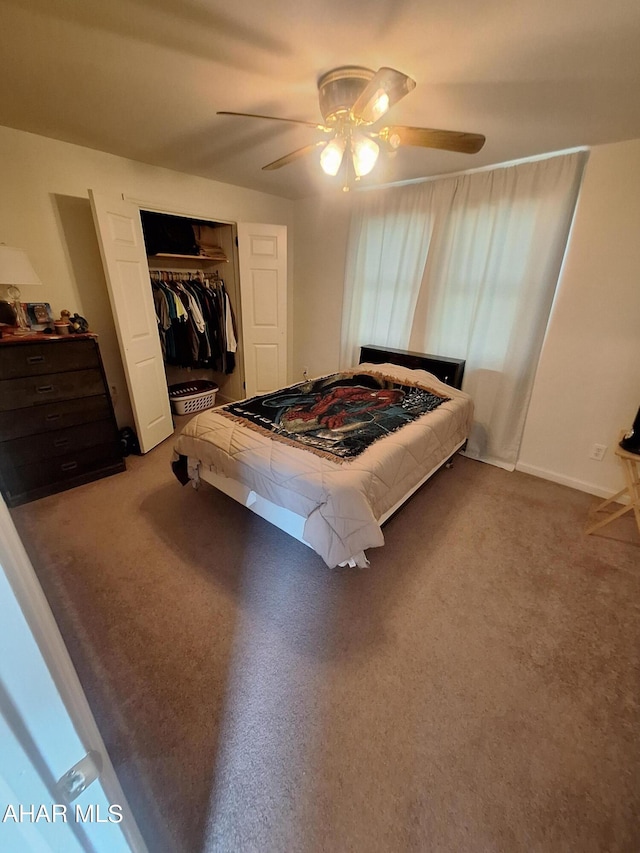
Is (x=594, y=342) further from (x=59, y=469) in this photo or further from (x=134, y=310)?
(x=59, y=469)

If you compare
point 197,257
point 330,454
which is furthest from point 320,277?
point 330,454

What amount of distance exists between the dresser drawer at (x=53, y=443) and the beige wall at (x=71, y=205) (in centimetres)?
68

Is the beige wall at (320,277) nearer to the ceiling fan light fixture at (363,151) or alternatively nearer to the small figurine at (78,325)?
the ceiling fan light fixture at (363,151)

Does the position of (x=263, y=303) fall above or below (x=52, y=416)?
above

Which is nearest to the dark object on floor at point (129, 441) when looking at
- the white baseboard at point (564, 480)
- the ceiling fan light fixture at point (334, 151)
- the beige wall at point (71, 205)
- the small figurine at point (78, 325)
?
the beige wall at point (71, 205)

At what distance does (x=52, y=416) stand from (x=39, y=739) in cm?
252

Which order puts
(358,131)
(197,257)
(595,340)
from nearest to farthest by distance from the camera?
(358,131)
(595,340)
(197,257)

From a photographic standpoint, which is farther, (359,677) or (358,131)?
(358,131)

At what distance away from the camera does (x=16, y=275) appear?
2.10m

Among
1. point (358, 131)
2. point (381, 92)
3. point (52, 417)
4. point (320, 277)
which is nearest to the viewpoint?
point (381, 92)

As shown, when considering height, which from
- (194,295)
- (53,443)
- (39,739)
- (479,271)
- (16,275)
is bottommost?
(53,443)

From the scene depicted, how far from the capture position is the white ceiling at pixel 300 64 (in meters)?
1.24

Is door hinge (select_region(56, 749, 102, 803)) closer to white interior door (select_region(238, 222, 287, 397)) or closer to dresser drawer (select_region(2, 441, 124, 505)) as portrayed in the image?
dresser drawer (select_region(2, 441, 124, 505))

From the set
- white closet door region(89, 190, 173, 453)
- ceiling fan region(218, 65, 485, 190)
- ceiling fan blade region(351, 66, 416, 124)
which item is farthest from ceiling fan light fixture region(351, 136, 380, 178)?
white closet door region(89, 190, 173, 453)
